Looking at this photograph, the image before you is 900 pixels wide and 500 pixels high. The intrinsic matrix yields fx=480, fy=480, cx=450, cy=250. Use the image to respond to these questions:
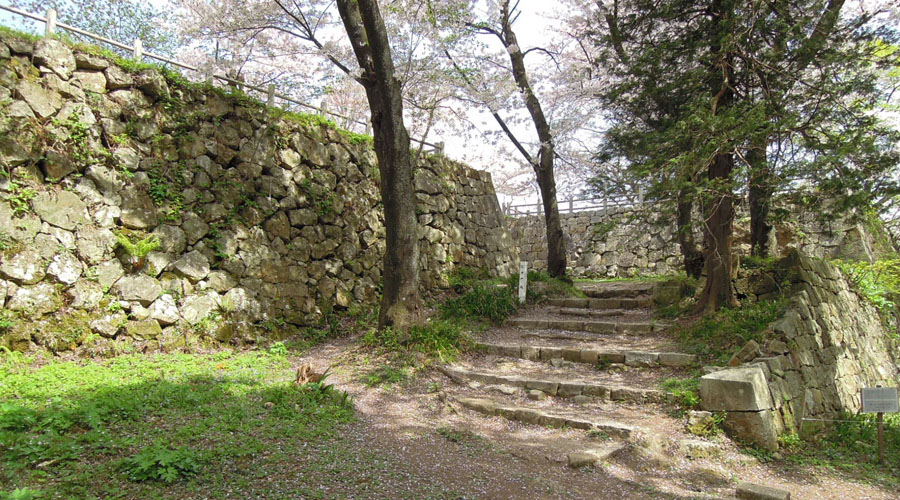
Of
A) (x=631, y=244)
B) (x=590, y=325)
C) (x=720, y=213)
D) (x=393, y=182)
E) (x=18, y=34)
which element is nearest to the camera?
(x=18, y=34)

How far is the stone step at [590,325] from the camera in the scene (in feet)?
24.4

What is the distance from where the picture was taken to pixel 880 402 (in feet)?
14.0

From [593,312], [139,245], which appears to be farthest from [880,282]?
[139,245]

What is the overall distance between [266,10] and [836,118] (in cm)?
946

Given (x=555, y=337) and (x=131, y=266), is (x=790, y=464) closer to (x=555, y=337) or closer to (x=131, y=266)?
(x=555, y=337)

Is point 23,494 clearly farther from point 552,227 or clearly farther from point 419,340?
point 552,227

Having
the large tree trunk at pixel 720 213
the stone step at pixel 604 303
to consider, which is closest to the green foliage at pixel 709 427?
the large tree trunk at pixel 720 213

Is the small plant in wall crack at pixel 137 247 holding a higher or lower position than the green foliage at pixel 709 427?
higher

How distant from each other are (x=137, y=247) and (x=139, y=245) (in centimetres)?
3

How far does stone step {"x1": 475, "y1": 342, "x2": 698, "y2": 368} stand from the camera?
582 centimetres

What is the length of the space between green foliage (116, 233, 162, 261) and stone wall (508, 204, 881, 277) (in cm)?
846

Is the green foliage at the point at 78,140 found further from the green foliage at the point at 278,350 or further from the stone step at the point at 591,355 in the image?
the stone step at the point at 591,355

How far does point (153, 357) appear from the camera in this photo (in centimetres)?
545

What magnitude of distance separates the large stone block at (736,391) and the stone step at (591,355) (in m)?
1.23
